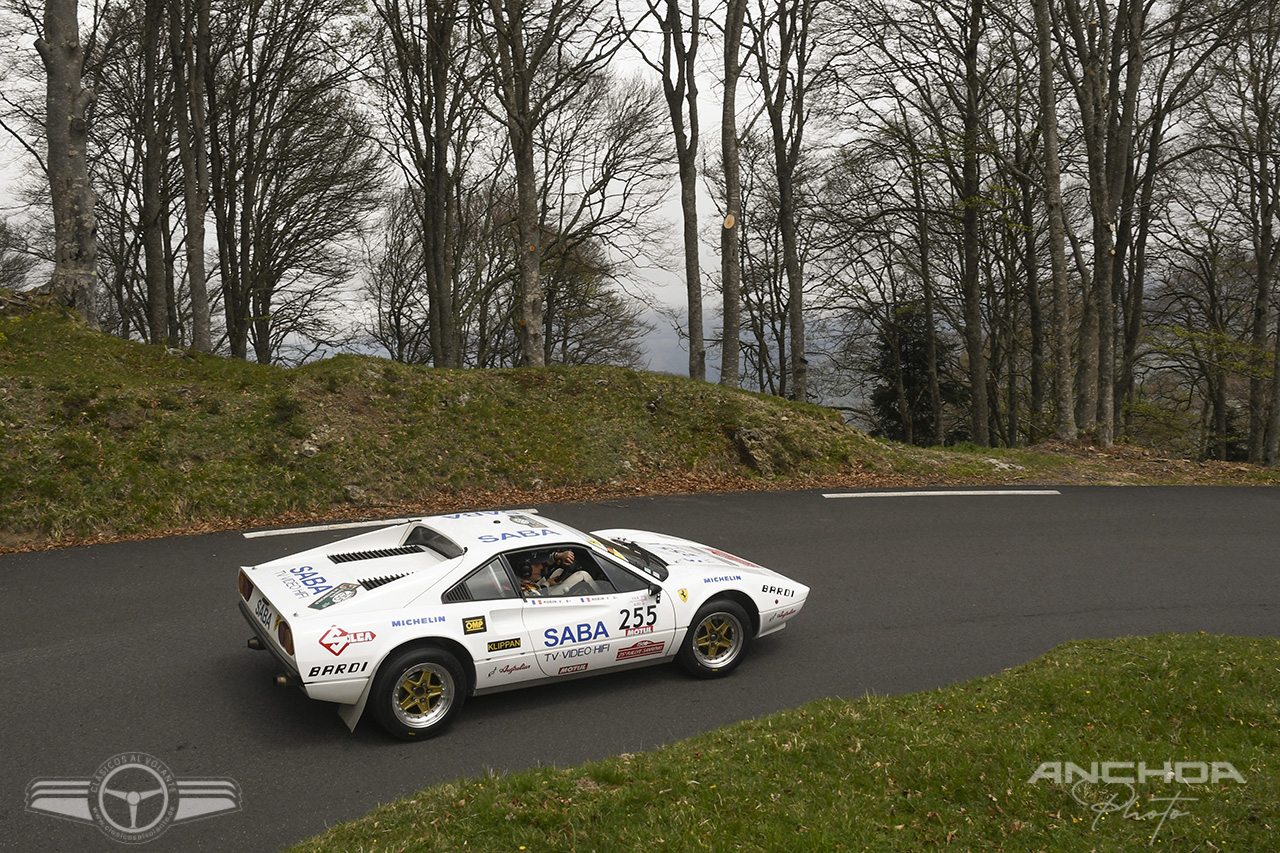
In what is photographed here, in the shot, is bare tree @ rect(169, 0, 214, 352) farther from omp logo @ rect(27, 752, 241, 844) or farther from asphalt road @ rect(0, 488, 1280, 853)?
omp logo @ rect(27, 752, 241, 844)

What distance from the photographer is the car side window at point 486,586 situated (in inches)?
242

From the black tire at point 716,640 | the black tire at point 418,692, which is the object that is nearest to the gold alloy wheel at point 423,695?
the black tire at point 418,692

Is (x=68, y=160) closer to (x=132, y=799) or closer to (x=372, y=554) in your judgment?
(x=372, y=554)

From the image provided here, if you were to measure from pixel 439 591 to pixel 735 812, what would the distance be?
2.78m

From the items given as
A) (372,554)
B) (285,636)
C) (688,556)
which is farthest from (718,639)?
(285,636)

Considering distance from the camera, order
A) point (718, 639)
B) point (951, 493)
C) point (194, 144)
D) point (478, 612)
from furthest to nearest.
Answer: point (194, 144) → point (951, 493) → point (718, 639) → point (478, 612)

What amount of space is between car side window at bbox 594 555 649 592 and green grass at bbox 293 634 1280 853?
5.11 ft

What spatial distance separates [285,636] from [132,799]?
1.21 meters

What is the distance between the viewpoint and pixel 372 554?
681 cm

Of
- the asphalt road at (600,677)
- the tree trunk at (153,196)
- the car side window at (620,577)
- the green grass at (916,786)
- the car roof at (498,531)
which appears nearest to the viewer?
the green grass at (916,786)

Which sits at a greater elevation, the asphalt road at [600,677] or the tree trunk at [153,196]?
the tree trunk at [153,196]

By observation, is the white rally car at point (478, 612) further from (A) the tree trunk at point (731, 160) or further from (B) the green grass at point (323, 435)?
(A) the tree trunk at point (731, 160)

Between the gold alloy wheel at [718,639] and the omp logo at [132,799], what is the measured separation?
3624 millimetres

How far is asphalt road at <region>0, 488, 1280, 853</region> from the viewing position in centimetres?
523
